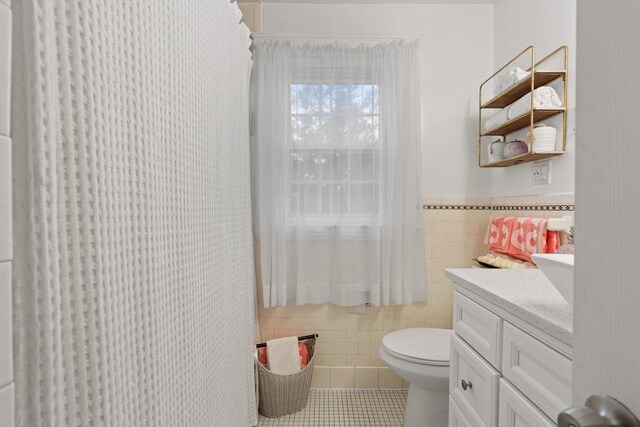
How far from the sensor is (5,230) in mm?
445

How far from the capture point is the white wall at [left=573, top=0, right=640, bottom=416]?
1.05 ft

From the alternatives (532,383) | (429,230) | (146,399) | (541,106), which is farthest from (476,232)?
(146,399)

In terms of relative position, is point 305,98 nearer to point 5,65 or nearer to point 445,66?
point 445,66

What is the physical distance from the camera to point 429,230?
229 cm

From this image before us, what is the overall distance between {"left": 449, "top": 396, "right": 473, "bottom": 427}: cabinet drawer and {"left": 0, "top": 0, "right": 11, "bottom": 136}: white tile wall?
1334 mm

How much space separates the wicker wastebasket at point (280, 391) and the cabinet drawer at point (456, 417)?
0.96 m

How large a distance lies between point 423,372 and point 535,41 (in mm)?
1733

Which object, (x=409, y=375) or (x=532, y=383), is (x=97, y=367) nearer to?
(x=532, y=383)

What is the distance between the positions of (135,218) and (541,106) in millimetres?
1707

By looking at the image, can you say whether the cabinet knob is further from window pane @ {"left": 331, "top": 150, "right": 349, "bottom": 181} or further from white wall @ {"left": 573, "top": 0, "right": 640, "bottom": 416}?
window pane @ {"left": 331, "top": 150, "right": 349, "bottom": 181}

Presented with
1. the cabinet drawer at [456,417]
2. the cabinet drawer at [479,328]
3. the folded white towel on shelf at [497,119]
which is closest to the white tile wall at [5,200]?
the cabinet drawer at [479,328]

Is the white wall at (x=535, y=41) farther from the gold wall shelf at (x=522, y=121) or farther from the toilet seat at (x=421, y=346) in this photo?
the toilet seat at (x=421, y=346)

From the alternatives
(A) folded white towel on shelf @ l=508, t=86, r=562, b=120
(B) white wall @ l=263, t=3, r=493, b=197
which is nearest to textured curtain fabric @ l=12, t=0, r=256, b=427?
(B) white wall @ l=263, t=3, r=493, b=197


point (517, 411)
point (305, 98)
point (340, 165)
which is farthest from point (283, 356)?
point (305, 98)
